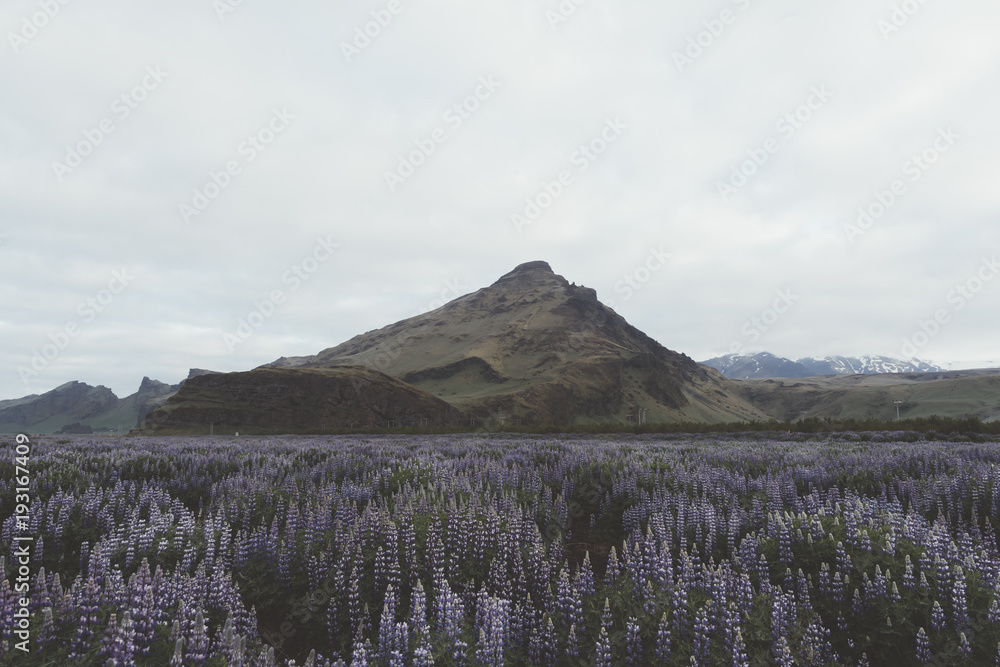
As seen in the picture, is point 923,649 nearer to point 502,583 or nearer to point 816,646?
point 816,646

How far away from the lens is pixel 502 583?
4.93 meters

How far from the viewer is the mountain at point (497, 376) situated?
76.8 meters

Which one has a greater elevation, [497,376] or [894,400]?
[497,376]

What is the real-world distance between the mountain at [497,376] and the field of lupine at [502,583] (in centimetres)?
6151

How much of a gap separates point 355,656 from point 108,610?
2098 millimetres

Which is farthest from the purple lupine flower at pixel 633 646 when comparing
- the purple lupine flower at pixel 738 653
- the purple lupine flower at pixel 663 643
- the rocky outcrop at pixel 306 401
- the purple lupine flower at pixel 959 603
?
the rocky outcrop at pixel 306 401

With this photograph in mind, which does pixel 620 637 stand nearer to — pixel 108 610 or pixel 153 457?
pixel 108 610

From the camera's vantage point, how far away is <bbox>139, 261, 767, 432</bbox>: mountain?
76750 millimetres

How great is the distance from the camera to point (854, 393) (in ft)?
502

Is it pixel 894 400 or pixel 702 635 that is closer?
pixel 702 635

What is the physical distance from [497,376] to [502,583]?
362ft

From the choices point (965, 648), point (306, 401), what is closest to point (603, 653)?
point (965, 648)

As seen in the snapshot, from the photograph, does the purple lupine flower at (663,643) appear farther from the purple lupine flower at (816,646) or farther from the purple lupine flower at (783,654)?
the purple lupine flower at (816,646)

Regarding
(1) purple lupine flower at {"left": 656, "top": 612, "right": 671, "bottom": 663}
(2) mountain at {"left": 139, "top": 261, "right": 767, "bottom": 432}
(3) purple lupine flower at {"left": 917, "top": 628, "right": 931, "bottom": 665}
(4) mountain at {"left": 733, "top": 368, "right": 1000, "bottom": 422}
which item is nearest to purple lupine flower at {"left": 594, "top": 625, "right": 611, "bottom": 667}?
(1) purple lupine flower at {"left": 656, "top": 612, "right": 671, "bottom": 663}
